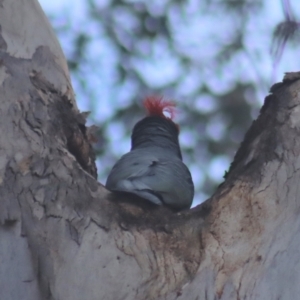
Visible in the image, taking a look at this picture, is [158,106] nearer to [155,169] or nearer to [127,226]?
[155,169]

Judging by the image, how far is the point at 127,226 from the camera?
1610 millimetres

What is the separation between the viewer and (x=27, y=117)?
167cm

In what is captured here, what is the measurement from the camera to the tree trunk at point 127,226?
154 cm

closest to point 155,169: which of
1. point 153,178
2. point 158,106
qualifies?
point 153,178

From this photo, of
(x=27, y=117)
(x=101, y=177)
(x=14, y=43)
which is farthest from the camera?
(x=101, y=177)

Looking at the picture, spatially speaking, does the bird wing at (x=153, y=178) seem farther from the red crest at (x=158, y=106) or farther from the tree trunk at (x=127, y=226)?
the red crest at (x=158, y=106)

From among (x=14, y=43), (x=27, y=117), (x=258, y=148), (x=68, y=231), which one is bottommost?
(x=68, y=231)

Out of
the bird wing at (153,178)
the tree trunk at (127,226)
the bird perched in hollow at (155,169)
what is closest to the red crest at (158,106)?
the bird perched in hollow at (155,169)

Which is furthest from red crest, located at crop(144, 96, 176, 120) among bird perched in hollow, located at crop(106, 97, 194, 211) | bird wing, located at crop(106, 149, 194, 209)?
bird wing, located at crop(106, 149, 194, 209)

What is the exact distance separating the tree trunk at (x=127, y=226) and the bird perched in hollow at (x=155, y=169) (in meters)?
0.06

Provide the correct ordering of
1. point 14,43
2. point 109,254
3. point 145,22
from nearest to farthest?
1. point 109,254
2. point 14,43
3. point 145,22

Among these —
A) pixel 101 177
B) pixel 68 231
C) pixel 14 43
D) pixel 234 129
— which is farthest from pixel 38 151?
pixel 234 129

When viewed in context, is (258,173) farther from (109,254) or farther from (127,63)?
(127,63)

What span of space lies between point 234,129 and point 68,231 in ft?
9.72
